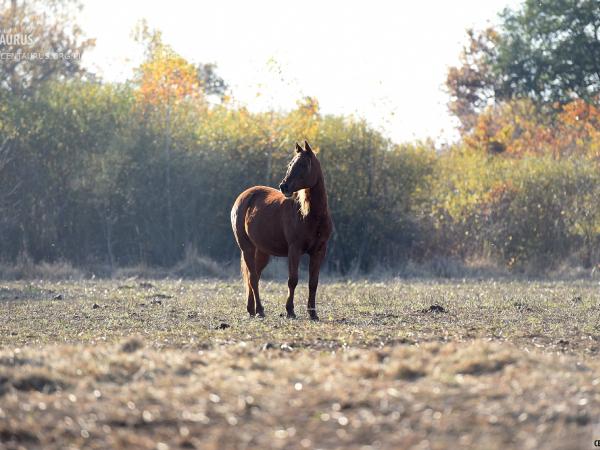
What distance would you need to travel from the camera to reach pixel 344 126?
3169 cm

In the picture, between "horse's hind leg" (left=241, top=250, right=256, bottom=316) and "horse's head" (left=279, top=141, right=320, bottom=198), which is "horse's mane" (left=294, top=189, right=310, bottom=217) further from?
"horse's hind leg" (left=241, top=250, right=256, bottom=316)

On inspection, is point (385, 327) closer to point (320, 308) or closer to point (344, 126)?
point (320, 308)

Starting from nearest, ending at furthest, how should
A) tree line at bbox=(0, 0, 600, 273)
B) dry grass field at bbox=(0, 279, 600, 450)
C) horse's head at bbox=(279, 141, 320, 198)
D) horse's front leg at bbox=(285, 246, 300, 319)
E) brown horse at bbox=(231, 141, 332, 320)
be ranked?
dry grass field at bbox=(0, 279, 600, 450) → horse's head at bbox=(279, 141, 320, 198) → brown horse at bbox=(231, 141, 332, 320) → horse's front leg at bbox=(285, 246, 300, 319) → tree line at bbox=(0, 0, 600, 273)

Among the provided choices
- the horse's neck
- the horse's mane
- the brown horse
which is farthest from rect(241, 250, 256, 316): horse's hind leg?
A: the horse's neck

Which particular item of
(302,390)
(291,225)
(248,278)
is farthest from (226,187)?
(302,390)

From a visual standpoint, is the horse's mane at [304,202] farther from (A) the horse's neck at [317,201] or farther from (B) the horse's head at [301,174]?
(B) the horse's head at [301,174]

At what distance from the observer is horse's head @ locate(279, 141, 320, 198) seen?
14.8 m

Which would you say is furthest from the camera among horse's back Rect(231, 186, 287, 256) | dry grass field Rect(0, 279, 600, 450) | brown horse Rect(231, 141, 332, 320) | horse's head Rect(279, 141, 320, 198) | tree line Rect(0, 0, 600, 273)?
tree line Rect(0, 0, 600, 273)

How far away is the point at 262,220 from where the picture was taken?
16.1 meters

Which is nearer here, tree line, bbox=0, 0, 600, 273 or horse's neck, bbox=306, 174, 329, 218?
horse's neck, bbox=306, 174, 329, 218

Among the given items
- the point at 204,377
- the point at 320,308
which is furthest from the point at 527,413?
the point at 320,308

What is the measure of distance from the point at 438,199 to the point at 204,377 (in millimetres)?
23465

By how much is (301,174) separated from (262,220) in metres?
1.44

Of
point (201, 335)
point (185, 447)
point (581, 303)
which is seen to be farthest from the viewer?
point (581, 303)
